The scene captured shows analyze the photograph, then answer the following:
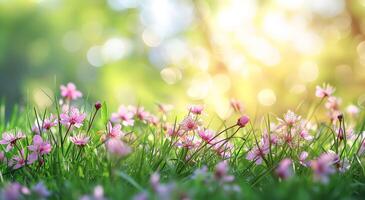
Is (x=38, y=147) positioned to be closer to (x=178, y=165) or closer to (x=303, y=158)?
(x=178, y=165)

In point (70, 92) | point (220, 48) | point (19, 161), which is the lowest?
point (19, 161)

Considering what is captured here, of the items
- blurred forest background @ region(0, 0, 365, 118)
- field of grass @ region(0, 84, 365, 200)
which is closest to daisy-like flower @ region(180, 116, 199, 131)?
field of grass @ region(0, 84, 365, 200)

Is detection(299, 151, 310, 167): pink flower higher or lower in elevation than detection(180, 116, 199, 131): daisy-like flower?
higher

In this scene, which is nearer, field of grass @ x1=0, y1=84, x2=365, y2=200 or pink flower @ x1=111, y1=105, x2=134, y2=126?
field of grass @ x1=0, y1=84, x2=365, y2=200

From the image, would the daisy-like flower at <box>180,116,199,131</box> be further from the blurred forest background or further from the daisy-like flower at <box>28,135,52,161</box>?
the blurred forest background

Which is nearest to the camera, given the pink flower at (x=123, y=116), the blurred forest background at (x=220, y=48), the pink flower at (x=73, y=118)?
the pink flower at (x=73, y=118)

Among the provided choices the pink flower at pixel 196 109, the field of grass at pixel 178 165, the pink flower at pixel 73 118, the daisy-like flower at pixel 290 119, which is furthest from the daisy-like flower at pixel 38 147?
the daisy-like flower at pixel 290 119

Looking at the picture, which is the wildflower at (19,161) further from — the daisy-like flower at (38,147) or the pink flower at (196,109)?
the pink flower at (196,109)

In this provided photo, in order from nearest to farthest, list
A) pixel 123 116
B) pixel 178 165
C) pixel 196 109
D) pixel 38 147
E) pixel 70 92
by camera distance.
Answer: pixel 38 147
pixel 178 165
pixel 196 109
pixel 123 116
pixel 70 92

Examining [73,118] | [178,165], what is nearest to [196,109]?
[178,165]
